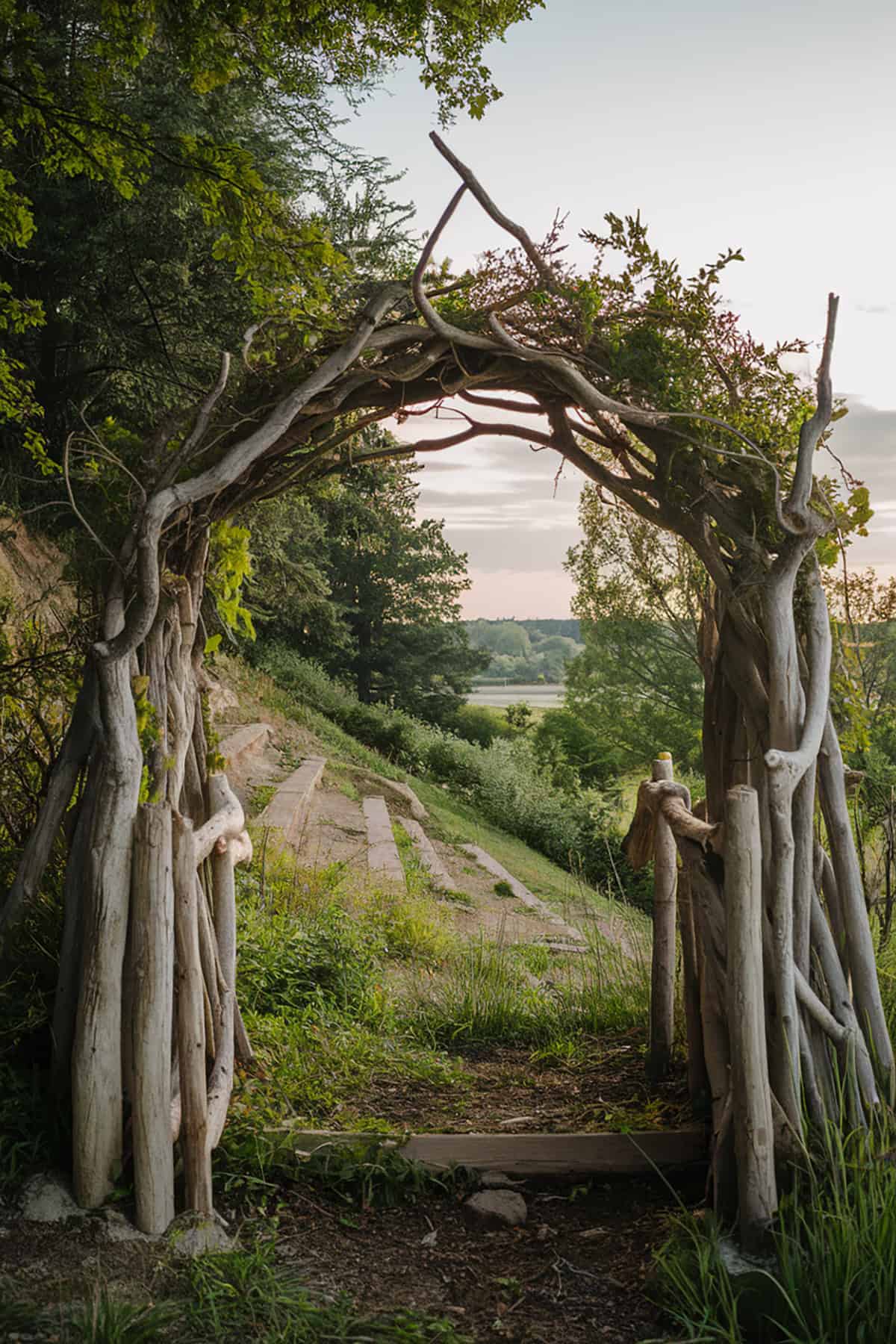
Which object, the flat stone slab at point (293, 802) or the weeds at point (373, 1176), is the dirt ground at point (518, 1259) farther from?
the flat stone slab at point (293, 802)

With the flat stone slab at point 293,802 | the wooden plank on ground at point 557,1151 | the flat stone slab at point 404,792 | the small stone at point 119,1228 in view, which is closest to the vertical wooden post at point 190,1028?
the small stone at point 119,1228

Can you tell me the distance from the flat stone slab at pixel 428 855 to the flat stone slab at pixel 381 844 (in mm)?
251

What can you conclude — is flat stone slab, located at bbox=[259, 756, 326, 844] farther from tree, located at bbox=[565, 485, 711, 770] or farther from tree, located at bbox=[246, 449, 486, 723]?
tree, located at bbox=[246, 449, 486, 723]

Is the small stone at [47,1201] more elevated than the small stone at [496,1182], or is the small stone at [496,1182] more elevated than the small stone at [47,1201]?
the small stone at [47,1201]

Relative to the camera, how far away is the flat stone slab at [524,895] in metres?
7.68

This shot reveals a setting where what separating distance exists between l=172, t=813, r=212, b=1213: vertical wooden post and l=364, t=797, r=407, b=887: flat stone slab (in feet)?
15.5

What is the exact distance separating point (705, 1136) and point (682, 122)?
392 centimetres

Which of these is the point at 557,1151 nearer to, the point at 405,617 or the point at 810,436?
the point at 810,436

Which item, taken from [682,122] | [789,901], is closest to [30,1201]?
[789,901]

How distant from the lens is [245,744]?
10.6 meters

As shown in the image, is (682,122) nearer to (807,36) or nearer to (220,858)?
(807,36)

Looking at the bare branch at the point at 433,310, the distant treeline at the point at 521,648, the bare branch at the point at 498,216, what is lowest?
the distant treeline at the point at 521,648

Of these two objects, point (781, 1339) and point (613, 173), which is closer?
point (781, 1339)

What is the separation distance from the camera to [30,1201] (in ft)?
8.70
